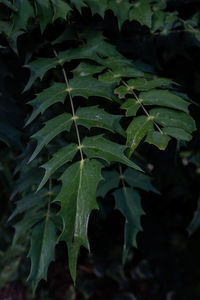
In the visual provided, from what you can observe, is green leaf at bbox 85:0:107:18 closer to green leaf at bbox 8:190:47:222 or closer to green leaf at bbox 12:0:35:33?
green leaf at bbox 12:0:35:33

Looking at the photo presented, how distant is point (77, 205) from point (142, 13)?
29.7 inches

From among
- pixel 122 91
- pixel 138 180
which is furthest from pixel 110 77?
pixel 138 180

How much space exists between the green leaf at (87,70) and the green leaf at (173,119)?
24 centimetres

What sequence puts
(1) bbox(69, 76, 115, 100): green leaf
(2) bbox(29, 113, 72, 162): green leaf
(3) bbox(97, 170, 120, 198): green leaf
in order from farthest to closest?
(3) bbox(97, 170, 120, 198): green leaf < (1) bbox(69, 76, 115, 100): green leaf < (2) bbox(29, 113, 72, 162): green leaf

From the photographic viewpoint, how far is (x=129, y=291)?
235 centimetres

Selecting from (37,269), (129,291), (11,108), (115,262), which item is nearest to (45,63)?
(11,108)

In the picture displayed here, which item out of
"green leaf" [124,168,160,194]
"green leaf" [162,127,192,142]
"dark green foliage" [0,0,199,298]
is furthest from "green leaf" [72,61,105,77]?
"green leaf" [124,168,160,194]

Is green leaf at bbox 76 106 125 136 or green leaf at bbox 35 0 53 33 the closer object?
green leaf at bbox 76 106 125 136

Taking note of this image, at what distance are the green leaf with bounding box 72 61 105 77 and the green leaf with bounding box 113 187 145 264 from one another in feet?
1.43

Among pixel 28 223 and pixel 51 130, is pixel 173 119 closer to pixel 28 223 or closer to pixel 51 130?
pixel 51 130

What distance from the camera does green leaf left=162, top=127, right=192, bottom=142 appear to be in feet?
2.81

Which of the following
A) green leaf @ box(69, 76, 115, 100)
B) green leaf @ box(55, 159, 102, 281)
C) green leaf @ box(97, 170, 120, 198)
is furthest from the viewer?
green leaf @ box(97, 170, 120, 198)

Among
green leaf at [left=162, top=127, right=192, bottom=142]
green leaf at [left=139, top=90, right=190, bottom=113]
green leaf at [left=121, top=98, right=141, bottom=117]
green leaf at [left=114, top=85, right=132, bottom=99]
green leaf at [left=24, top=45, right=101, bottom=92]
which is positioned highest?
green leaf at [left=24, top=45, right=101, bottom=92]

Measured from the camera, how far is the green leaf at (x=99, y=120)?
0.90 meters
